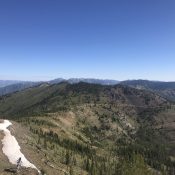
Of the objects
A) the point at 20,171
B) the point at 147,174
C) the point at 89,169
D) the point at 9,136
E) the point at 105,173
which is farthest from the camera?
the point at 105,173

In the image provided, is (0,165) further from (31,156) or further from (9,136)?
(9,136)

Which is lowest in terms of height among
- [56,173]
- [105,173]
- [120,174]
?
[105,173]

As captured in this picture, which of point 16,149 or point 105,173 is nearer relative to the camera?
point 16,149

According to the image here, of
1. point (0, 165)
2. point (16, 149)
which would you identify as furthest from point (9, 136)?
point (0, 165)

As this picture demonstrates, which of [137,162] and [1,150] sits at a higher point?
[1,150]

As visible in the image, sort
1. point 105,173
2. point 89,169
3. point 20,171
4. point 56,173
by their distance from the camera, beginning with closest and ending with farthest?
point 20,171, point 56,173, point 89,169, point 105,173

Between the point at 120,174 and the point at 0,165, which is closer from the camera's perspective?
the point at 0,165

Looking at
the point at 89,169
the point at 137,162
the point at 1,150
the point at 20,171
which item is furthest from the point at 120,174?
the point at 20,171

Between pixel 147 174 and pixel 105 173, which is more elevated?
pixel 147 174

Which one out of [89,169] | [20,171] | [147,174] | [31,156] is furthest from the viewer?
[89,169]

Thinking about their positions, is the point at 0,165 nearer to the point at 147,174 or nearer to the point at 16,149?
the point at 16,149
